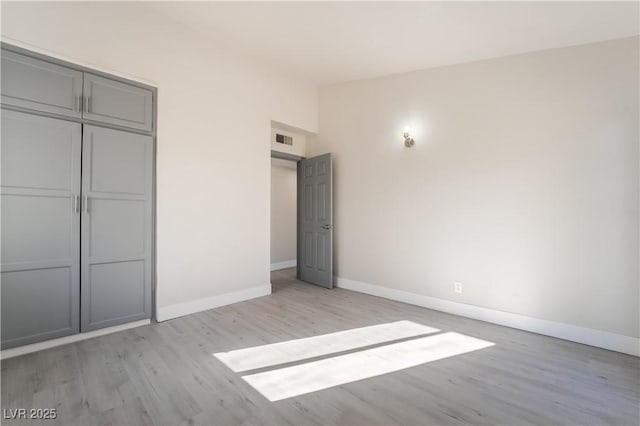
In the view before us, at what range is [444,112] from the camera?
346cm

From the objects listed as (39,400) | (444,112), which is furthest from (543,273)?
(39,400)

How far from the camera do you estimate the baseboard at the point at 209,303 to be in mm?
3092

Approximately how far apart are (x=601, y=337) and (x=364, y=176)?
119 inches

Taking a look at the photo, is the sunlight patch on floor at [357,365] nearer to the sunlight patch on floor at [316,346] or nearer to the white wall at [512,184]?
the sunlight patch on floor at [316,346]

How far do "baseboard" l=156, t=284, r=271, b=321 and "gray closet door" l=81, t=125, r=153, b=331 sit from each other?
0.18 metres

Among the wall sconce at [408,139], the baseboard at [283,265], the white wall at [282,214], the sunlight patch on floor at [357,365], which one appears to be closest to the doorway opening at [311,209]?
the baseboard at [283,265]

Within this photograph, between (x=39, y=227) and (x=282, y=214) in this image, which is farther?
(x=282, y=214)

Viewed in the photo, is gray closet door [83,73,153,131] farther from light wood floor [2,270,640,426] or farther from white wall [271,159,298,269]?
white wall [271,159,298,269]

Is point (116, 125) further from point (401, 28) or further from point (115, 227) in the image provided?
point (401, 28)

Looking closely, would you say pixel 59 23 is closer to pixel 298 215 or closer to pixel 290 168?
pixel 298 215

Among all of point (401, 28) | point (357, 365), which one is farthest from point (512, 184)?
point (357, 365)

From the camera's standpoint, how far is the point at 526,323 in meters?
2.89

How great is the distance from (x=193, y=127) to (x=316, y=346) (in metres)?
2.74

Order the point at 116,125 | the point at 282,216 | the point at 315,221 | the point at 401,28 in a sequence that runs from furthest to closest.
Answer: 1. the point at 282,216
2. the point at 315,221
3. the point at 401,28
4. the point at 116,125
